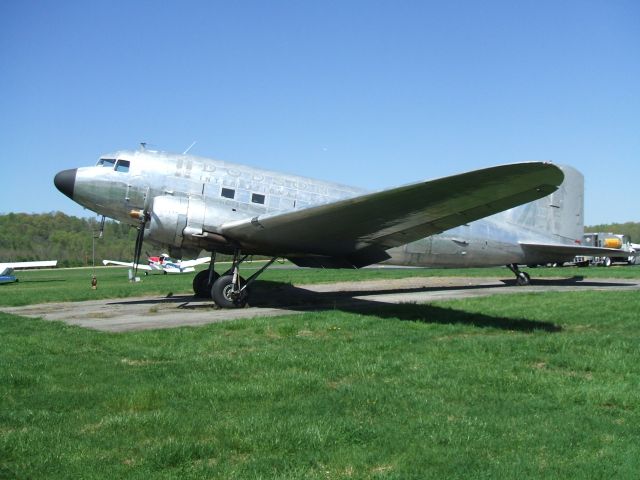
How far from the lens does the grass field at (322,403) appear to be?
159 inches

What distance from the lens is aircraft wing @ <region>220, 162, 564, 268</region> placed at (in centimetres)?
919

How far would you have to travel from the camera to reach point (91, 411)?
5223mm

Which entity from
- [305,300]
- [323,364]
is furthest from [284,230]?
[323,364]

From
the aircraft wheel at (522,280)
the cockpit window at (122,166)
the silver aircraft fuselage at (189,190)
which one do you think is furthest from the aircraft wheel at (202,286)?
the aircraft wheel at (522,280)

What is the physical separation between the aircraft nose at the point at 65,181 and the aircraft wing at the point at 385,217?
4.03 metres

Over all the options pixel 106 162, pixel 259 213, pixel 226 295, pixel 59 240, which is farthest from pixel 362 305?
pixel 59 240

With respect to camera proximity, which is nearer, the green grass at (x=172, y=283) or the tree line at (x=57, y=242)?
the green grass at (x=172, y=283)

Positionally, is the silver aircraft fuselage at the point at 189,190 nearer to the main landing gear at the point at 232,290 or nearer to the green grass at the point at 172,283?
the main landing gear at the point at 232,290

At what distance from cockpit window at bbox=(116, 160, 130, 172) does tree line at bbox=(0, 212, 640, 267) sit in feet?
229

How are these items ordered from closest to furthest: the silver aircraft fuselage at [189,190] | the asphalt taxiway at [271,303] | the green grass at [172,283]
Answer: the asphalt taxiway at [271,303]
the silver aircraft fuselage at [189,190]
the green grass at [172,283]

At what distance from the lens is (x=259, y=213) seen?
14.4 m

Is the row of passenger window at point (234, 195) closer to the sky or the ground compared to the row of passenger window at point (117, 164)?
closer to the ground

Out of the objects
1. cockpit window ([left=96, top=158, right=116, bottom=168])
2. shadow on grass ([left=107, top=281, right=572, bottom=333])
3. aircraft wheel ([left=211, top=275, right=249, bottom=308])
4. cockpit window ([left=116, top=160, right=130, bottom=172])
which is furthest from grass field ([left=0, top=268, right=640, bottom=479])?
cockpit window ([left=96, top=158, right=116, bottom=168])

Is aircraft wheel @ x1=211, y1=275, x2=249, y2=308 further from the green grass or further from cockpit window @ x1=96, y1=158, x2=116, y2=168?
the green grass
